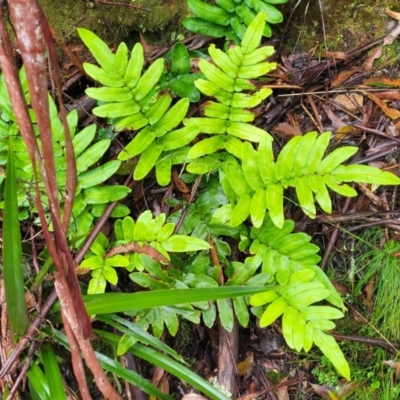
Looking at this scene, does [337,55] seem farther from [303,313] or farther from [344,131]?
[303,313]

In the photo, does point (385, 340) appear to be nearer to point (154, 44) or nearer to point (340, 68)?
point (340, 68)

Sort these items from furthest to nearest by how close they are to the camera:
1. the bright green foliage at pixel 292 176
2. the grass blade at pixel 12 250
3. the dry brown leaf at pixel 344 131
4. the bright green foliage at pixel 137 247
Result: the dry brown leaf at pixel 344 131
the bright green foliage at pixel 137 247
the bright green foliage at pixel 292 176
the grass blade at pixel 12 250

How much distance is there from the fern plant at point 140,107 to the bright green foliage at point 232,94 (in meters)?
0.09

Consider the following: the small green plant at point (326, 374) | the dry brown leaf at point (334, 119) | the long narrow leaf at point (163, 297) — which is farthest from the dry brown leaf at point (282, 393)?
the dry brown leaf at point (334, 119)

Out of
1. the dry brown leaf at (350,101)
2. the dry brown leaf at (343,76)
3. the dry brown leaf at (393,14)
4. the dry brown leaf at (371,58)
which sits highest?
the dry brown leaf at (393,14)

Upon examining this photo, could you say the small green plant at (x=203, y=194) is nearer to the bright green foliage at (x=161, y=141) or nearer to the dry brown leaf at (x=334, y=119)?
the bright green foliage at (x=161, y=141)

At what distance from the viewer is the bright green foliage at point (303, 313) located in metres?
2.00

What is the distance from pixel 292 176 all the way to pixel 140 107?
0.76m

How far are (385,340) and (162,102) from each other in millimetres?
1608

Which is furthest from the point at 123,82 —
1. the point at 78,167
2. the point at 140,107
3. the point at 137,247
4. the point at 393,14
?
the point at 393,14

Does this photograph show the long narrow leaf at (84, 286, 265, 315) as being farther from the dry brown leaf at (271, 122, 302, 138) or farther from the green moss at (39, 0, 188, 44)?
the green moss at (39, 0, 188, 44)

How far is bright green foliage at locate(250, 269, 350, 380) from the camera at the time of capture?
6.57 ft

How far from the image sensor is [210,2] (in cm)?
239

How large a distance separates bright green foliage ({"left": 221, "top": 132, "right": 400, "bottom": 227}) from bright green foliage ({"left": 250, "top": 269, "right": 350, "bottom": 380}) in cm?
30
